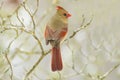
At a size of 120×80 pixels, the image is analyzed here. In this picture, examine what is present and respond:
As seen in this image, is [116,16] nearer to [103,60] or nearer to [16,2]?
[103,60]

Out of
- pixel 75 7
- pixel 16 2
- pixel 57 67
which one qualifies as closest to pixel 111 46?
pixel 16 2

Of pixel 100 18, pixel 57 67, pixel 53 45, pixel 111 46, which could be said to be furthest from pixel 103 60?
pixel 57 67

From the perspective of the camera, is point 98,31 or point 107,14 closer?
point 98,31

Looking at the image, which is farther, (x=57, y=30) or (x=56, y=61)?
(x=57, y=30)

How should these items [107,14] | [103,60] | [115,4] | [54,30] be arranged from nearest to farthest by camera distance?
[54,30], [103,60], [107,14], [115,4]

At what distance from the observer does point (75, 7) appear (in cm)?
329

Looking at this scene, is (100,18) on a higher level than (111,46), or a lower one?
lower

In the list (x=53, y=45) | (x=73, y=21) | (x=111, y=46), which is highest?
(x=53, y=45)

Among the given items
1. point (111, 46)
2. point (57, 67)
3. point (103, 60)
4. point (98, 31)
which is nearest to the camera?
point (57, 67)

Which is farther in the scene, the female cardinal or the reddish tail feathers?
the female cardinal

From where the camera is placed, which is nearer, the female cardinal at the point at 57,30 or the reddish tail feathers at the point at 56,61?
the reddish tail feathers at the point at 56,61

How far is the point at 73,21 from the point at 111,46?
94 cm

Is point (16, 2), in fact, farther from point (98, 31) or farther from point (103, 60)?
point (98, 31)

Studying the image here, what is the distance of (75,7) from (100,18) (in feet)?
0.93
